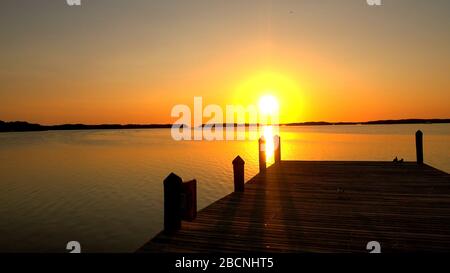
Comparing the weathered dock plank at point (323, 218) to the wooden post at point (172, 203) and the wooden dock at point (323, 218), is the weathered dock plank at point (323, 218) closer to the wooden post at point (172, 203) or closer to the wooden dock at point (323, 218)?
the wooden dock at point (323, 218)

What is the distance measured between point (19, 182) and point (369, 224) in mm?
26967

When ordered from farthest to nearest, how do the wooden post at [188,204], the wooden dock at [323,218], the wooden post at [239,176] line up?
the wooden post at [239,176] → the wooden post at [188,204] → the wooden dock at [323,218]

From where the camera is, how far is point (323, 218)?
295 inches

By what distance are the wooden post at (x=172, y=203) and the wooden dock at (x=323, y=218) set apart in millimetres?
149

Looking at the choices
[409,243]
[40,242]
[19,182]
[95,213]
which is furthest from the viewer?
[19,182]

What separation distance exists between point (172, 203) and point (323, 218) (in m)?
3.61

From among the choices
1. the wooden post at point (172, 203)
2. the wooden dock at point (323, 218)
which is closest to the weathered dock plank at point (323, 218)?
the wooden dock at point (323, 218)

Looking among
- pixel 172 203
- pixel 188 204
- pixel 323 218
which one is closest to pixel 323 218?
pixel 323 218

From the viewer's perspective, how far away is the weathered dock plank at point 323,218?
5.84 metres

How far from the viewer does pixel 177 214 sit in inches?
260

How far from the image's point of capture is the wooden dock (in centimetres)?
583
